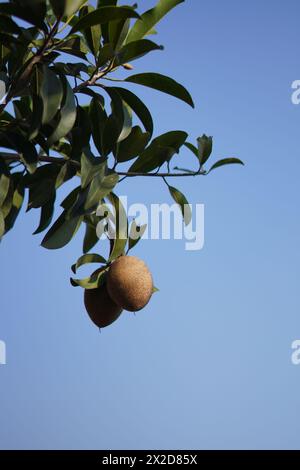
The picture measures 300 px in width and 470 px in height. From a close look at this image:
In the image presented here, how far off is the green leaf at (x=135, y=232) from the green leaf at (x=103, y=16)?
626 mm

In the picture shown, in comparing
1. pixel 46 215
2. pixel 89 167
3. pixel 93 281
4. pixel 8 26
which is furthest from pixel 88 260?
pixel 8 26

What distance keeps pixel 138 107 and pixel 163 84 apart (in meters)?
0.12

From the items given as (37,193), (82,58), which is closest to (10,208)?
(37,193)

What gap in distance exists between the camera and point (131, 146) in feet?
7.66

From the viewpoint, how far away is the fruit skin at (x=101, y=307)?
2.40m

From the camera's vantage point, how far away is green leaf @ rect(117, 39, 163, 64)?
7.16 feet

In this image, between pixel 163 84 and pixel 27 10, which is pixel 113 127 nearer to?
pixel 163 84

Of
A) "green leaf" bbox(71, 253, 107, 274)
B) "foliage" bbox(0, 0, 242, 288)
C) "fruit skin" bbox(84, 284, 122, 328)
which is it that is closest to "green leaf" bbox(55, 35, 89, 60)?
"foliage" bbox(0, 0, 242, 288)

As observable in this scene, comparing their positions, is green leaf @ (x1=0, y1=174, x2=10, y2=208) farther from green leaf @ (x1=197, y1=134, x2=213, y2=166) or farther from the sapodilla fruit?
green leaf @ (x1=197, y1=134, x2=213, y2=166)

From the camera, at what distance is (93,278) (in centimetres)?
239

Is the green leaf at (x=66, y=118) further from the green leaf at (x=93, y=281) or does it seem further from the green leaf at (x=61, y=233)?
the green leaf at (x=93, y=281)

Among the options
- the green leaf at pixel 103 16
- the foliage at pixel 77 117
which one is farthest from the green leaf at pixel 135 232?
the green leaf at pixel 103 16

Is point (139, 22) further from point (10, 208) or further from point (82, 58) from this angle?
point (10, 208)

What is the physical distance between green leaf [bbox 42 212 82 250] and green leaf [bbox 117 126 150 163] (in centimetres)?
26
